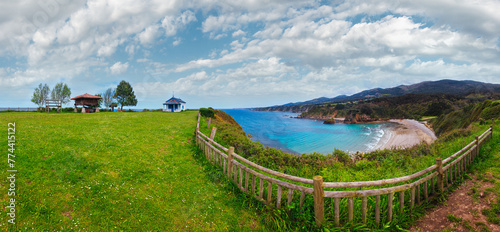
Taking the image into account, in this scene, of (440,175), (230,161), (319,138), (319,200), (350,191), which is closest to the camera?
(350,191)

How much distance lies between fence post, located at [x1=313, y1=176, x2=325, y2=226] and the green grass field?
1.72 meters

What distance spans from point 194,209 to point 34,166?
661 cm

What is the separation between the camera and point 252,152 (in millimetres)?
13688

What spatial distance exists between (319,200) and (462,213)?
5.49 m

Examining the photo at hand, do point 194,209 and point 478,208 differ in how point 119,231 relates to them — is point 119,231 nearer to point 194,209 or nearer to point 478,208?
point 194,209

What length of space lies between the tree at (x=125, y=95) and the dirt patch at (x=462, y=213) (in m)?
79.4

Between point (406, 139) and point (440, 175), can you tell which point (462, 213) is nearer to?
point (440, 175)

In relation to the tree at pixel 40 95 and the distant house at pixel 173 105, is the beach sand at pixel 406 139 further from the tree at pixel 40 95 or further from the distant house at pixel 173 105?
the tree at pixel 40 95

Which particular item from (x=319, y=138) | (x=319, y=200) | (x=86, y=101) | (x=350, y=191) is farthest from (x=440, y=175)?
(x=86, y=101)

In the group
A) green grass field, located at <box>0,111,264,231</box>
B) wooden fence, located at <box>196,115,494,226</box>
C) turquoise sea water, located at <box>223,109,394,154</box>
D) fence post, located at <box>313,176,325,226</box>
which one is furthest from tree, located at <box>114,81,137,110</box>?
fence post, located at <box>313,176,325,226</box>

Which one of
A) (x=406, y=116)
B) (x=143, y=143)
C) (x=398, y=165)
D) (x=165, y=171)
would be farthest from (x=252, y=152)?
(x=406, y=116)

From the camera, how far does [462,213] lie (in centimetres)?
652

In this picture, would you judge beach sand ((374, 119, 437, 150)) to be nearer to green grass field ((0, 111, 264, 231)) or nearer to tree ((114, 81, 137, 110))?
green grass field ((0, 111, 264, 231))

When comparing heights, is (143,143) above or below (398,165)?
above
